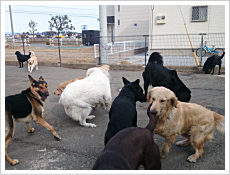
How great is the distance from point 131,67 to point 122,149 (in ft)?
31.2

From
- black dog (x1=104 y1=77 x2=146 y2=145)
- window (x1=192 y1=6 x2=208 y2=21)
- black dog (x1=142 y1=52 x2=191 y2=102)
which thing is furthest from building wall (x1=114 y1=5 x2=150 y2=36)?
black dog (x1=104 y1=77 x2=146 y2=145)

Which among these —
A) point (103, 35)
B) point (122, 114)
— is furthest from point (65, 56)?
point (122, 114)

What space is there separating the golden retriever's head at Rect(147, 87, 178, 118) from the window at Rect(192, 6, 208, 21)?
1319 cm

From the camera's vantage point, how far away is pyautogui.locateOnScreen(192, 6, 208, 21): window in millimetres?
13672

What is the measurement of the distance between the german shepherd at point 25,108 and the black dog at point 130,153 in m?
2.06

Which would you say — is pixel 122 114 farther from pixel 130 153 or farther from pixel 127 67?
pixel 127 67

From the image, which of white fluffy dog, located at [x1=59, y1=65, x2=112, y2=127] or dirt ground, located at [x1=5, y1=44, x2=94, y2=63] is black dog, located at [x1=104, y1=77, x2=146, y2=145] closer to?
white fluffy dog, located at [x1=59, y1=65, x2=112, y2=127]

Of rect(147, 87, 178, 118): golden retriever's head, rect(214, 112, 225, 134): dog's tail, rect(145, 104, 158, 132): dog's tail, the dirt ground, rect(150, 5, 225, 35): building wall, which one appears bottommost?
rect(214, 112, 225, 134): dog's tail

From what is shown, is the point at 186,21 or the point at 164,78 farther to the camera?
the point at 186,21

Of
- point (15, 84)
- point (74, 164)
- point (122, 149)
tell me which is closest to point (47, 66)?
point (15, 84)

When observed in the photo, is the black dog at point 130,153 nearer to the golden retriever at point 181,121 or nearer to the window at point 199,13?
the golden retriever at point 181,121

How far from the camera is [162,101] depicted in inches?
114

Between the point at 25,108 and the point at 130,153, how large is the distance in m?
2.48

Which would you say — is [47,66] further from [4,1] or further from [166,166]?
[166,166]
